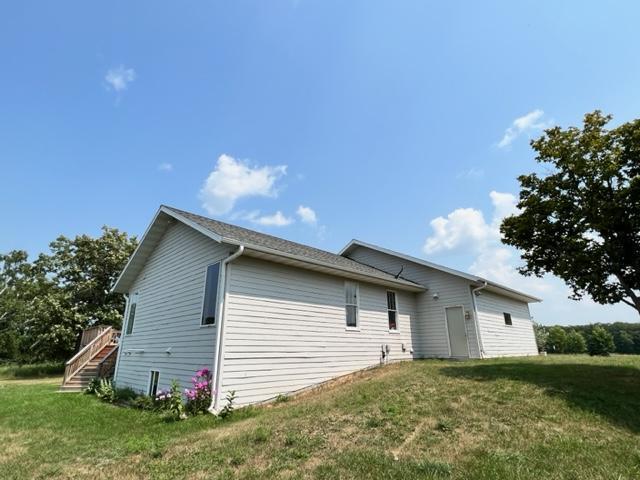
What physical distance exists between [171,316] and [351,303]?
19.5 ft

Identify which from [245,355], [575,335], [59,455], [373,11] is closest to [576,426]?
[245,355]

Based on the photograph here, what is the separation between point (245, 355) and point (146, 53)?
952 centimetres

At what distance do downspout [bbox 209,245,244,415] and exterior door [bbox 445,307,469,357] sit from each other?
9.85m

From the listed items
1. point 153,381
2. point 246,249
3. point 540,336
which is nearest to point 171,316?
point 153,381

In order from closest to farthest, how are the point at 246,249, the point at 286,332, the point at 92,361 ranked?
1. the point at 246,249
2. the point at 286,332
3. the point at 92,361

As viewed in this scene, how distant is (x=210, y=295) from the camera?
922 centimetres

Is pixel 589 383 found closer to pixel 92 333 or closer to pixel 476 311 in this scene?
pixel 476 311

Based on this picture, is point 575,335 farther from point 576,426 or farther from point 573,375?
point 576,426

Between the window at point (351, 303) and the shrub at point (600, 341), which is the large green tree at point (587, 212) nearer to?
the window at point (351, 303)

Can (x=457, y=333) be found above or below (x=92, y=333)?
below

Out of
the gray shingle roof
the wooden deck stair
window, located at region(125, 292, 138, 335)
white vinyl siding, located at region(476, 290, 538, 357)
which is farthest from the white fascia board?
white vinyl siding, located at region(476, 290, 538, 357)

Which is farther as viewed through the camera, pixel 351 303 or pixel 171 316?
pixel 351 303

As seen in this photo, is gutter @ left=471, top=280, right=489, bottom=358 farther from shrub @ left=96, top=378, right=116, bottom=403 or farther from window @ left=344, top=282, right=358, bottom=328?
shrub @ left=96, top=378, right=116, bottom=403

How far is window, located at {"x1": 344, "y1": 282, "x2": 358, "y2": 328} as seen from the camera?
11.6 metres
